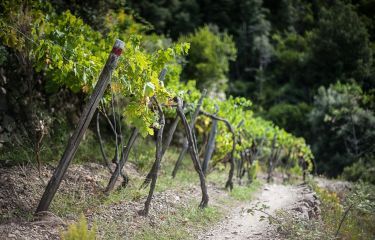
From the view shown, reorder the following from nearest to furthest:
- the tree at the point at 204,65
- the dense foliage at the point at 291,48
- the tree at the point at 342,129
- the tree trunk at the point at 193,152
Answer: the tree trunk at the point at 193,152, the tree at the point at 342,129, the tree at the point at 204,65, the dense foliage at the point at 291,48

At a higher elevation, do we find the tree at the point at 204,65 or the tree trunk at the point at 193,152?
the tree at the point at 204,65

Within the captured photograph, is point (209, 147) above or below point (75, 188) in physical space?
above

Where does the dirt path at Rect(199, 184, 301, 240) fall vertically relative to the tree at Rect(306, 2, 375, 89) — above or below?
below

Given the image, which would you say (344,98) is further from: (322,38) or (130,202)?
(130,202)

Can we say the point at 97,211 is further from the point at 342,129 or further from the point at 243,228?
the point at 342,129

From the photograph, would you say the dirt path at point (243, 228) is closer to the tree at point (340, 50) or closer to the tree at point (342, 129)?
the tree at point (342, 129)

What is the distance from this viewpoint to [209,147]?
958 cm

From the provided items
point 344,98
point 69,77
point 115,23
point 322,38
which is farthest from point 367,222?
point 322,38

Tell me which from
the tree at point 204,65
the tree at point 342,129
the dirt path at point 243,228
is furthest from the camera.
A: the tree at point 204,65

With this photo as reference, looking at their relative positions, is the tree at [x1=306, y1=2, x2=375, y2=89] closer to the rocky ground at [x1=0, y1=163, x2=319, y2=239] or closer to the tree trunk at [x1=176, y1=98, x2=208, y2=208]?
the rocky ground at [x1=0, y1=163, x2=319, y2=239]

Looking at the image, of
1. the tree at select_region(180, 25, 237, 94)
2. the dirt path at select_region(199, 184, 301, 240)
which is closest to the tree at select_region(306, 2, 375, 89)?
the tree at select_region(180, 25, 237, 94)

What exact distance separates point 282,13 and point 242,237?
43598 mm

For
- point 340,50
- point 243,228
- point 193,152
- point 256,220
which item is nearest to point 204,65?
point 193,152

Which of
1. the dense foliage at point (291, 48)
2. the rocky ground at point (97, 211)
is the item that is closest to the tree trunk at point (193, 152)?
the rocky ground at point (97, 211)
